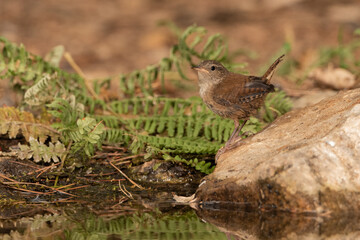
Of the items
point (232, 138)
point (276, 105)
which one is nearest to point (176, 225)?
point (232, 138)

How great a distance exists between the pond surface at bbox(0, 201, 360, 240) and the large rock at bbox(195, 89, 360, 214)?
118 millimetres

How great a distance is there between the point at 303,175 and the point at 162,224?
3.39ft

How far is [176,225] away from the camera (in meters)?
3.83

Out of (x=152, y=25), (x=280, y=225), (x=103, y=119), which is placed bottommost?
(x=280, y=225)

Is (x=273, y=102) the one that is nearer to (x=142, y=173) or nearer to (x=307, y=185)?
(x=142, y=173)

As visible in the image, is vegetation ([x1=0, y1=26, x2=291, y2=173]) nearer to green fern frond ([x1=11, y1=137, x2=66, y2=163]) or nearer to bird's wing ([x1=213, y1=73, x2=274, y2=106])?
green fern frond ([x1=11, y1=137, x2=66, y2=163])

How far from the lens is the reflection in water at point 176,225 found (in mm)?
3551

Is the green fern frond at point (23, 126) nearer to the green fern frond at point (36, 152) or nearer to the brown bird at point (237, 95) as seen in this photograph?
the green fern frond at point (36, 152)

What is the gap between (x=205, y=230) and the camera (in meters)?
3.68

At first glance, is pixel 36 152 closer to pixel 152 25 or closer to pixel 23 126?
pixel 23 126

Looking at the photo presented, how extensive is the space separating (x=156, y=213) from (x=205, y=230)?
62 centimetres

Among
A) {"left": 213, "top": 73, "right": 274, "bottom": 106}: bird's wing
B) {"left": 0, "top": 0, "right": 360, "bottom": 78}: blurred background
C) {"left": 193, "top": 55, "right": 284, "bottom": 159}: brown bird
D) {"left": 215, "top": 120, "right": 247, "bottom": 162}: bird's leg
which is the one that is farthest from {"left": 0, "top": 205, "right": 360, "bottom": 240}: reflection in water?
{"left": 0, "top": 0, "right": 360, "bottom": 78}: blurred background

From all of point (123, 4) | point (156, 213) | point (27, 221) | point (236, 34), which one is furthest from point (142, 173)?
point (123, 4)

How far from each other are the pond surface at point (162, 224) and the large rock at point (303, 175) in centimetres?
12
